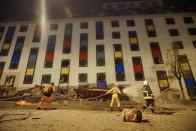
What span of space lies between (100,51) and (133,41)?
4.83 meters

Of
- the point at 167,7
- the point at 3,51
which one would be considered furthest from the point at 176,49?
the point at 3,51

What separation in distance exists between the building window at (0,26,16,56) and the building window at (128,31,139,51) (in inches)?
→ 674

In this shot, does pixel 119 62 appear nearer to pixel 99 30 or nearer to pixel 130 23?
pixel 99 30

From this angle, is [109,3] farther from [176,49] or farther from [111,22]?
[176,49]

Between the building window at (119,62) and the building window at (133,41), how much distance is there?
5.42 feet

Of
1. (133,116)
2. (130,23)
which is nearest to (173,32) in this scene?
(130,23)

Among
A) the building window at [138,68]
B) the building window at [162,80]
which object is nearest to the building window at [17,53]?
the building window at [138,68]

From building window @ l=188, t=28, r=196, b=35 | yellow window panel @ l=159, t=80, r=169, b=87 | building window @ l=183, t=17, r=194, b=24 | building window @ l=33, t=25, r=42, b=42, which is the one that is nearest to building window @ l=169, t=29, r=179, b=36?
building window @ l=188, t=28, r=196, b=35

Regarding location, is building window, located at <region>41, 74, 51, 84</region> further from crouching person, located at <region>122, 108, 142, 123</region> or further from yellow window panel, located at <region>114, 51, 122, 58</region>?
crouching person, located at <region>122, 108, 142, 123</region>

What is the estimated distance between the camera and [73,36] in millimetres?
32875

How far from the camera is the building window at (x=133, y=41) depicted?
31297 mm

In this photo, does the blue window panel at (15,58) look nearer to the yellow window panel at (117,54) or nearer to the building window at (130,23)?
the yellow window panel at (117,54)

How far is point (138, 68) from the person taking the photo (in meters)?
29.6

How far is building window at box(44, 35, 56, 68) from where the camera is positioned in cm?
3058
